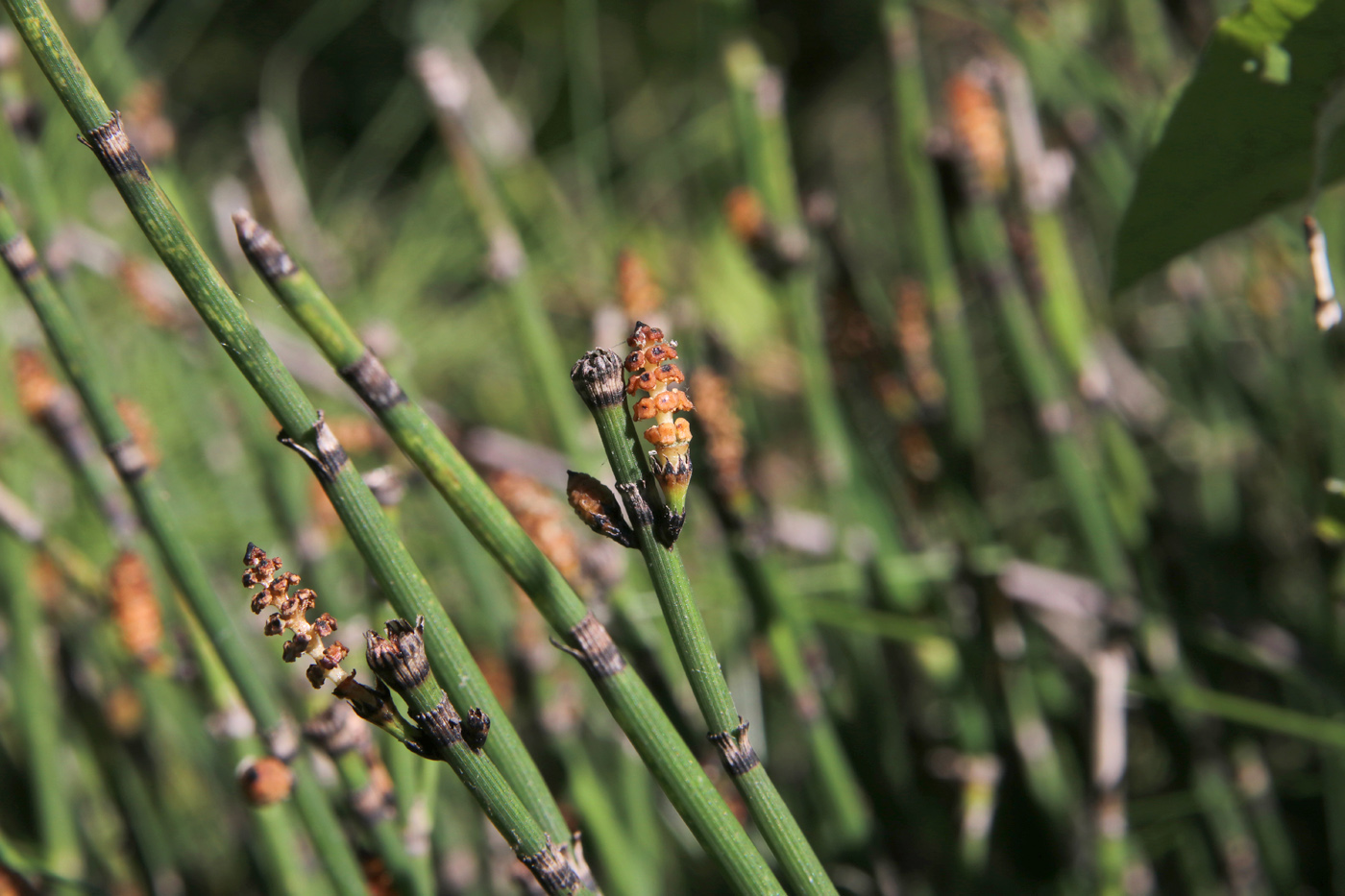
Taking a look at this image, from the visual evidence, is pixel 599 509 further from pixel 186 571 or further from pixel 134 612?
pixel 134 612

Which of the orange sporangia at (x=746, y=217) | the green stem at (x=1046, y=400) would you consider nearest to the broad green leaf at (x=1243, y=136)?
the green stem at (x=1046, y=400)

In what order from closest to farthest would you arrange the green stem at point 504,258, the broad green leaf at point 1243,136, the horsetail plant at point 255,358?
the horsetail plant at point 255,358 < the broad green leaf at point 1243,136 < the green stem at point 504,258

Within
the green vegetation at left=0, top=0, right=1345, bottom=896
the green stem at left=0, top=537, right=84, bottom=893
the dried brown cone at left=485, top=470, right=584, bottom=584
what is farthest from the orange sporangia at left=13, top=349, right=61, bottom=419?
the dried brown cone at left=485, top=470, right=584, bottom=584

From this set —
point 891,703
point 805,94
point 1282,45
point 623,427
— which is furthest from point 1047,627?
point 805,94

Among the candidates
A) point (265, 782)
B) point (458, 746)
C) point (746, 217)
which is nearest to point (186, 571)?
point (265, 782)

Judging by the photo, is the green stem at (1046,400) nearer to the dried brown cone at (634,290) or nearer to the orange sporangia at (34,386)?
the dried brown cone at (634,290)

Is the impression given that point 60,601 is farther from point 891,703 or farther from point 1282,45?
point 1282,45
